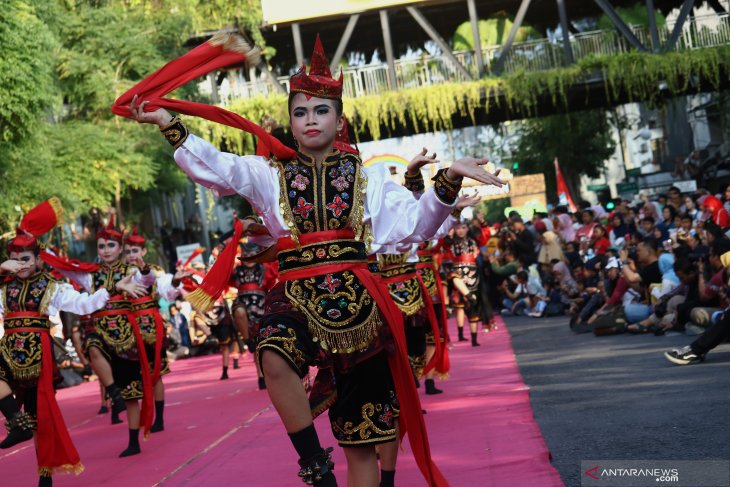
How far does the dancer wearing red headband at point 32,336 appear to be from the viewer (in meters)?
7.89

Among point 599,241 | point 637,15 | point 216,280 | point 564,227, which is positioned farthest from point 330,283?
point 637,15

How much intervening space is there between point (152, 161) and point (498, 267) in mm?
9783

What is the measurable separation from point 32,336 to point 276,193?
3.80 m

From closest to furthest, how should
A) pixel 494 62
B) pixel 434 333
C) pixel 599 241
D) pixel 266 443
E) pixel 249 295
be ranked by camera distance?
pixel 266 443 → pixel 434 333 → pixel 249 295 → pixel 599 241 → pixel 494 62

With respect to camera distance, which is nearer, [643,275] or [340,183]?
[340,183]

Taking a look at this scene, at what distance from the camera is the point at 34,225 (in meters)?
8.29

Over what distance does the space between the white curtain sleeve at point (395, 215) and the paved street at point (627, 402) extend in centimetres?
164

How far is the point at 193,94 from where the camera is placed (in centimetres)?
3077

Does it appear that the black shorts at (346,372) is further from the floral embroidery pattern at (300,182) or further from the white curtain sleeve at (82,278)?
the white curtain sleeve at (82,278)

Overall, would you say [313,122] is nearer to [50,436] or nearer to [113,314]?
[50,436]

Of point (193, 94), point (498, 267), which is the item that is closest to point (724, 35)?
point (498, 267)

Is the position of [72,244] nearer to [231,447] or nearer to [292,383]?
[231,447]

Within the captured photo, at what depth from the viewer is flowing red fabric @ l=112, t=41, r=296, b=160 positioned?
5.00m

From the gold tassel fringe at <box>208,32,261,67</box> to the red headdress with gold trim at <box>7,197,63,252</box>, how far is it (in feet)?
11.9
